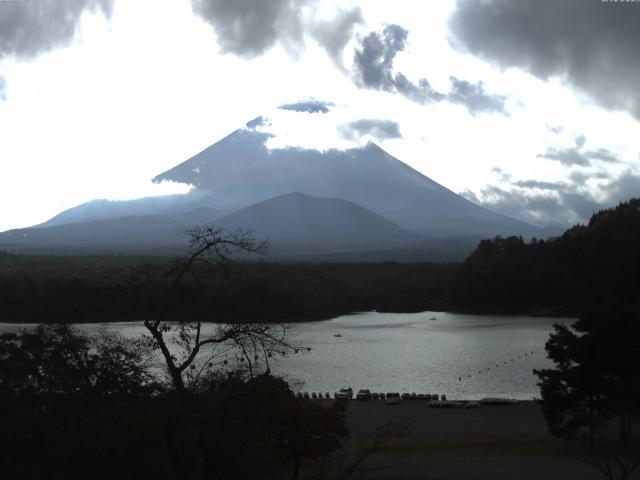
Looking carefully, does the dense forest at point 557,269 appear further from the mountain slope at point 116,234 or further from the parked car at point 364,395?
the mountain slope at point 116,234

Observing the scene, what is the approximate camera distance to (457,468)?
11.5 m

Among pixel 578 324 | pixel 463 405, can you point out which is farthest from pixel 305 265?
pixel 578 324

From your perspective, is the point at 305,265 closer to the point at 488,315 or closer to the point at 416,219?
the point at 488,315

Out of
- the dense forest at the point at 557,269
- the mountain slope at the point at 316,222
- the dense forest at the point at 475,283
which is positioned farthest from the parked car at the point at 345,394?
the mountain slope at the point at 316,222

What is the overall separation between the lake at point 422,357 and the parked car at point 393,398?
1.91 meters

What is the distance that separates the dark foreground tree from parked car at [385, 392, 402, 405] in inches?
255

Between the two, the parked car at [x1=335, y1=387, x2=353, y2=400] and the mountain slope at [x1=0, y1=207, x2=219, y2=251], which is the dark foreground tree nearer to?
the parked car at [x1=335, y1=387, x2=353, y2=400]

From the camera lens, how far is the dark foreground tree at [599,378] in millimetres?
12336

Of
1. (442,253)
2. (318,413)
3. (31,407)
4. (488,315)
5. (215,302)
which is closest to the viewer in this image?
(31,407)

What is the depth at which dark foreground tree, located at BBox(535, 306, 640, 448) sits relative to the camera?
12336mm

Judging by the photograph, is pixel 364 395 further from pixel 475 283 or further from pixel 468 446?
pixel 475 283

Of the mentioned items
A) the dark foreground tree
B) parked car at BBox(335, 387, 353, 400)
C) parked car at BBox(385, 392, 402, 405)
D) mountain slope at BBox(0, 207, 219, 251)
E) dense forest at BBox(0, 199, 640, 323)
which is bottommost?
parked car at BBox(385, 392, 402, 405)

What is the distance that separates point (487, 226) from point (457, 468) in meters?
177

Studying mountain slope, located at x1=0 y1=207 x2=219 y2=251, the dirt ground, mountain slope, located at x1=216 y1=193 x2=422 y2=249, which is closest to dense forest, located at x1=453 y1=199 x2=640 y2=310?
the dirt ground
